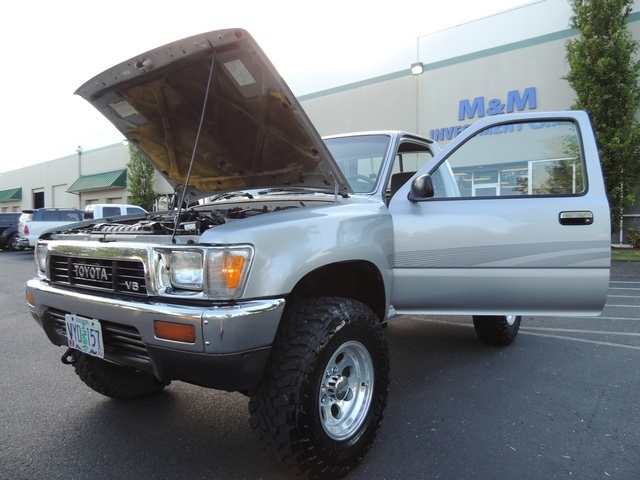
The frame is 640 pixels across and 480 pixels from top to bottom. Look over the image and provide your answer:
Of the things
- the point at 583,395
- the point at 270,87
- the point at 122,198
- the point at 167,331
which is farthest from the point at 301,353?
the point at 122,198

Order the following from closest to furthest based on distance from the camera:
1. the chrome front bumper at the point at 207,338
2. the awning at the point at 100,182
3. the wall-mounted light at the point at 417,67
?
the chrome front bumper at the point at 207,338, the wall-mounted light at the point at 417,67, the awning at the point at 100,182

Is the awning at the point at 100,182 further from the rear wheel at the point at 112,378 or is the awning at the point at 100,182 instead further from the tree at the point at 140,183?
the rear wheel at the point at 112,378

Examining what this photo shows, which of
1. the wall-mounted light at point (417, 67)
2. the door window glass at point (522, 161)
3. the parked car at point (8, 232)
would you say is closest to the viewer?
the door window glass at point (522, 161)

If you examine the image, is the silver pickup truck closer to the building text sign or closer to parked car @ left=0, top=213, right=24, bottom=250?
the building text sign

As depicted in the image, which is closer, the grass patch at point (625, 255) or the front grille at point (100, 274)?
the front grille at point (100, 274)

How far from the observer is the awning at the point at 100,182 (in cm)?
2669

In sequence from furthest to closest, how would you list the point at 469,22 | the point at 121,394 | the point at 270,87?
the point at 469,22 < the point at 121,394 < the point at 270,87

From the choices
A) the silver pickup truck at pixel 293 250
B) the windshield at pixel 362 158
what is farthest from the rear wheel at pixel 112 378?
the windshield at pixel 362 158

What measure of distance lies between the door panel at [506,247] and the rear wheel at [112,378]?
1.81 metres

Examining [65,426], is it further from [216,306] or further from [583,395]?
[583,395]

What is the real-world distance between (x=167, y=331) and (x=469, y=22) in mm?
15246

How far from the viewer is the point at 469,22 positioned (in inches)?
549

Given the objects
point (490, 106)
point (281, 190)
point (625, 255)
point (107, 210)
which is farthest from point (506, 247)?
point (107, 210)

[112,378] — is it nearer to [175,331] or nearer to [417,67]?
[175,331]
